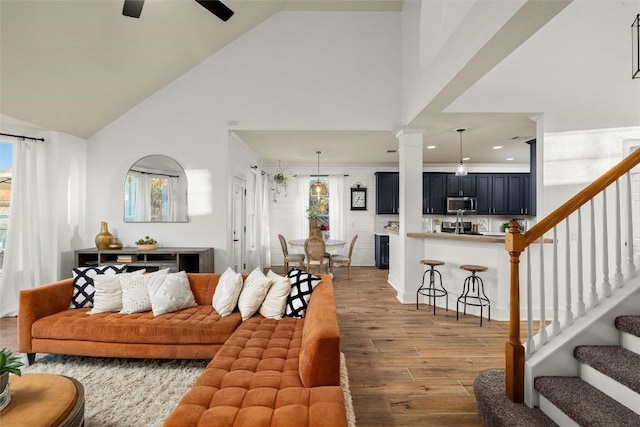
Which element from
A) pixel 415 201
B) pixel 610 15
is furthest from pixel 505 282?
pixel 610 15

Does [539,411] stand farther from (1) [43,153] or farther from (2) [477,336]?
(1) [43,153]

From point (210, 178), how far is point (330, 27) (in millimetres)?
2847

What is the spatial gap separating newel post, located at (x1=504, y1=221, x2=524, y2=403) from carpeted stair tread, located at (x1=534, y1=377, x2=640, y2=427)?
0.11m

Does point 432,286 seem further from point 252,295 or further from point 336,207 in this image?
point 336,207

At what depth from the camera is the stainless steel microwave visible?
7.50 meters

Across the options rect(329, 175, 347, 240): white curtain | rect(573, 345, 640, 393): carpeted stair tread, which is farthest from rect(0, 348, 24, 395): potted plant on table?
rect(329, 175, 347, 240): white curtain

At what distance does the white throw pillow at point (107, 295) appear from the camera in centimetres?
297

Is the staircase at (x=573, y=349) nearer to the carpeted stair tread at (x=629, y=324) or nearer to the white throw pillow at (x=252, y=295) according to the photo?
the carpeted stair tread at (x=629, y=324)

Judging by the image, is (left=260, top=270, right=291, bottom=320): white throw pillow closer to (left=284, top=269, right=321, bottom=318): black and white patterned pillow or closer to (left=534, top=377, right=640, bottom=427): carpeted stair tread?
(left=284, top=269, right=321, bottom=318): black and white patterned pillow

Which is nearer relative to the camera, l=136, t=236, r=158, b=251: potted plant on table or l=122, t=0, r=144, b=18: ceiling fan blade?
l=122, t=0, r=144, b=18: ceiling fan blade

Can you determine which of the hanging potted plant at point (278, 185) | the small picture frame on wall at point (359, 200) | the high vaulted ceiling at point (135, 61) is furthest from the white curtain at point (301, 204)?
the high vaulted ceiling at point (135, 61)

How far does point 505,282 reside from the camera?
399cm

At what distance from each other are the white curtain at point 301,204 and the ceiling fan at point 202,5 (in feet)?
16.3

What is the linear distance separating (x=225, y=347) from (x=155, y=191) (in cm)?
336
